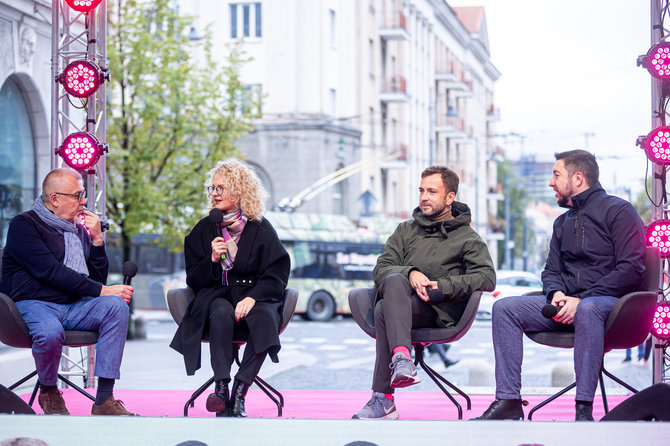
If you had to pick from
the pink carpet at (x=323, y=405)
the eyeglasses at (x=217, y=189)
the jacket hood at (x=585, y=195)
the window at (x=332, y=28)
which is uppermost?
the window at (x=332, y=28)

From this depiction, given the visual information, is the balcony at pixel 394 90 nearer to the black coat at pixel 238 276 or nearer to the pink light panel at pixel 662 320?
the pink light panel at pixel 662 320

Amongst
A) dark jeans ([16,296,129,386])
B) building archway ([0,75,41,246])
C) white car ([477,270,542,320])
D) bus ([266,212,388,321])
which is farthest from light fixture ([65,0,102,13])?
white car ([477,270,542,320])

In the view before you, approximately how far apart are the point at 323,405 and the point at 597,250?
2.03m

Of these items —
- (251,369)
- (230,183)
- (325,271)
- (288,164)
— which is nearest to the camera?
(251,369)

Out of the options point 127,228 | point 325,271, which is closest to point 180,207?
point 127,228

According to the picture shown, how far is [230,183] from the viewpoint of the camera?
555cm

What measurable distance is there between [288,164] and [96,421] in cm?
2701

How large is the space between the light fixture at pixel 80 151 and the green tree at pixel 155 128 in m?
11.2

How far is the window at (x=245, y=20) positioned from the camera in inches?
1245

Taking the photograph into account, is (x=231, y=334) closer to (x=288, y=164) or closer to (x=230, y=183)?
(x=230, y=183)

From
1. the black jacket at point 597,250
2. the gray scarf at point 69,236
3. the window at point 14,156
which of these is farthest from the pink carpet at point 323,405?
the window at point 14,156

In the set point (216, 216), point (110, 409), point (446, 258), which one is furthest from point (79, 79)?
point (446, 258)

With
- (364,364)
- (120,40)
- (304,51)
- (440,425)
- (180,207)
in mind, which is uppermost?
(304,51)

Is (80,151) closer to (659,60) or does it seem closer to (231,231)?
(231,231)
